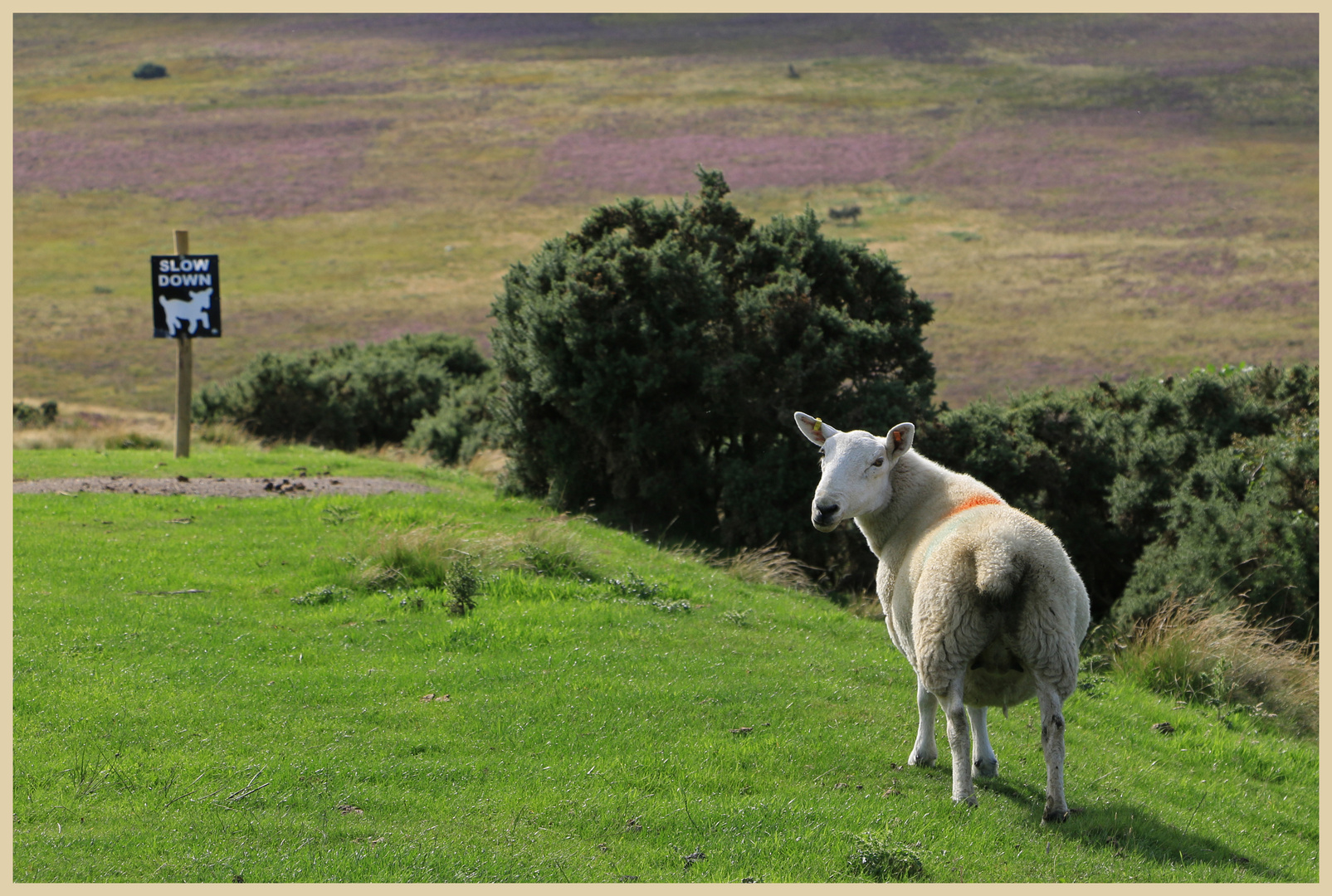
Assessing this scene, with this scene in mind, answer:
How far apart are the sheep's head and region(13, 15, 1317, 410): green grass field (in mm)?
41472

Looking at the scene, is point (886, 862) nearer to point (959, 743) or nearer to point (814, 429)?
point (959, 743)

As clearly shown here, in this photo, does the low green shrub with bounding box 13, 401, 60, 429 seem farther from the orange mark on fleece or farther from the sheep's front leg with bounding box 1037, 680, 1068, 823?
the sheep's front leg with bounding box 1037, 680, 1068, 823

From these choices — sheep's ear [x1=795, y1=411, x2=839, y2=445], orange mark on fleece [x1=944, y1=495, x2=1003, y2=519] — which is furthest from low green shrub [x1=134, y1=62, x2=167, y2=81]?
orange mark on fleece [x1=944, y1=495, x2=1003, y2=519]

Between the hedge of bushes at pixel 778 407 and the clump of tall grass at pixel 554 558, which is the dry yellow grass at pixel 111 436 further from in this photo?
the clump of tall grass at pixel 554 558

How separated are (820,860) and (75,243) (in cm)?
9021

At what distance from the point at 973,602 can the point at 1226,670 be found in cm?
706

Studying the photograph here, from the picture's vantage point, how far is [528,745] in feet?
29.1

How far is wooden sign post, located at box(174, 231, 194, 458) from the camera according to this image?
22469 millimetres

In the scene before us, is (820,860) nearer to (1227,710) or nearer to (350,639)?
(350,639)

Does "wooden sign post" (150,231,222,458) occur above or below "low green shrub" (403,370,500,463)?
above

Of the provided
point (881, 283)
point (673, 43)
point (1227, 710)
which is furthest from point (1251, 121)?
point (1227, 710)

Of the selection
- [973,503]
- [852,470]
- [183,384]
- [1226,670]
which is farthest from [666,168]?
[852,470]

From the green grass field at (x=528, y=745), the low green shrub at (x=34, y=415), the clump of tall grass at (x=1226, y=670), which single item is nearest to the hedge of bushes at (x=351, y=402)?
the low green shrub at (x=34, y=415)

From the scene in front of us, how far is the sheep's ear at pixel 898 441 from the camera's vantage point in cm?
838
